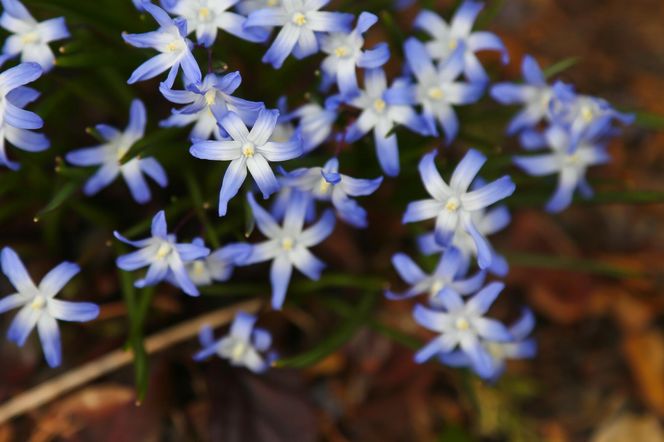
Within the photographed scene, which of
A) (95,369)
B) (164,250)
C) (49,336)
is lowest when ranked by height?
(95,369)

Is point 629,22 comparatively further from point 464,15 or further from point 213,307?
point 213,307

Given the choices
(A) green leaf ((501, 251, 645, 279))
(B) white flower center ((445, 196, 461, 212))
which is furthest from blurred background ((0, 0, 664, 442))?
(B) white flower center ((445, 196, 461, 212))

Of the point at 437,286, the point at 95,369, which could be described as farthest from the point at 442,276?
the point at 95,369

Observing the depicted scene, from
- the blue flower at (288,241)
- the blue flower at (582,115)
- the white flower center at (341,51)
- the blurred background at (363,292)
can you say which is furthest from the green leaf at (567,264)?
the white flower center at (341,51)

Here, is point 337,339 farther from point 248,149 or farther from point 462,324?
point 248,149

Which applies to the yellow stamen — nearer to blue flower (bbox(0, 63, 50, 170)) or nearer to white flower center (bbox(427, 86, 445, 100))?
white flower center (bbox(427, 86, 445, 100))

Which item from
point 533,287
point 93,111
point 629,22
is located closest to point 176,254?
point 93,111

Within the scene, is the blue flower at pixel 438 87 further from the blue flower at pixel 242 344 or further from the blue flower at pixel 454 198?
the blue flower at pixel 242 344
